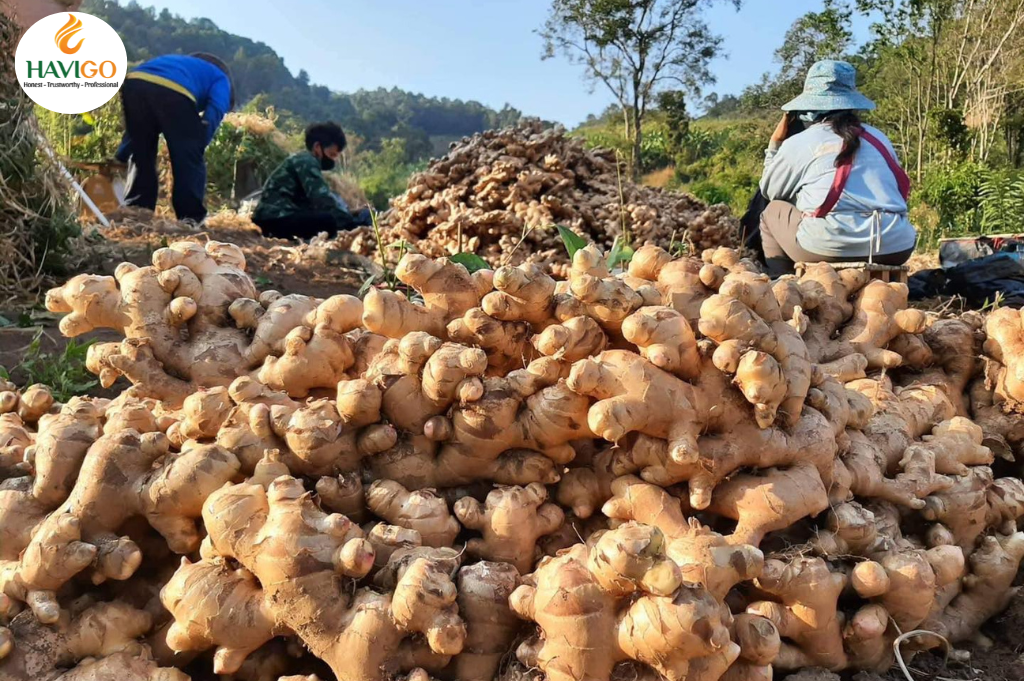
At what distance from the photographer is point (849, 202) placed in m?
3.85

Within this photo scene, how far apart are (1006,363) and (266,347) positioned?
6.36 feet

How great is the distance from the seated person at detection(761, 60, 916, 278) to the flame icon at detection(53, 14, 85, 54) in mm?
5323

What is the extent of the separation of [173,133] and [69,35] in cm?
130

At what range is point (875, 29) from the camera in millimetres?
20172

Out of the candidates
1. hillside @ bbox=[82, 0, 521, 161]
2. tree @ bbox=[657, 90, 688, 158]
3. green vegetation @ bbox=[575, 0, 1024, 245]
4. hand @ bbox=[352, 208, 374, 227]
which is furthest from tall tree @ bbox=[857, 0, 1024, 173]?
hillside @ bbox=[82, 0, 521, 161]

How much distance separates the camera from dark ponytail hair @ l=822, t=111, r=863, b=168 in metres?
3.84

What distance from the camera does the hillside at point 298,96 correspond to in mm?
67500

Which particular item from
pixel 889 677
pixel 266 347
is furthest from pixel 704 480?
pixel 266 347

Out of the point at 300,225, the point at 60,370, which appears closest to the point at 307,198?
the point at 300,225

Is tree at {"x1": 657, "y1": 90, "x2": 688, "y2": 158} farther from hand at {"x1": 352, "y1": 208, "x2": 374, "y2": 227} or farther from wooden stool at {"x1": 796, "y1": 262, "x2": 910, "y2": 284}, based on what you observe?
wooden stool at {"x1": 796, "y1": 262, "x2": 910, "y2": 284}

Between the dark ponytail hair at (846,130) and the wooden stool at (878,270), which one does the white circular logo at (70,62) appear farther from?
the dark ponytail hair at (846,130)

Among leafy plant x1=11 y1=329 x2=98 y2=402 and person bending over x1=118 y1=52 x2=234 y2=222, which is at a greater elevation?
person bending over x1=118 y1=52 x2=234 y2=222

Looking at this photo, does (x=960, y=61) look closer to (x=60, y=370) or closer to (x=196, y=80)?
(x=196, y=80)

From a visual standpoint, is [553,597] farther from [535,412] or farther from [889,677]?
[889,677]
